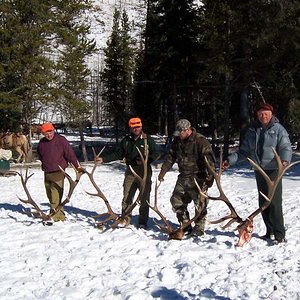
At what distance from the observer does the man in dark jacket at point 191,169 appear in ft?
23.0

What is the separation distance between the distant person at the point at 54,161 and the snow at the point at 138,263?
529 mm

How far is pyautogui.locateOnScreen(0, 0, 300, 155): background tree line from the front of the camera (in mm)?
17453

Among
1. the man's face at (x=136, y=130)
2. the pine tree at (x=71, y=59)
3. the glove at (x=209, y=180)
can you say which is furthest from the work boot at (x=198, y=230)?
the pine tree at (x=71, y=59)

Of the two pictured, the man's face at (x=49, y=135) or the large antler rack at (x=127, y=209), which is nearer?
the large antler rack at (x=127, y=209)

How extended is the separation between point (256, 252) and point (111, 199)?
20.8 ft

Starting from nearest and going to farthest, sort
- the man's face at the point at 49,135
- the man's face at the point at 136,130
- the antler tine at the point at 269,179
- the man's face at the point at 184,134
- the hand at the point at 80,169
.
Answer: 1. the antler tine at the point at 269,179
2. the man's face at the point at 184,134
3. the man's face at the point at 136,130
4. the hand at the point at 80,169
5. the man's face at the point at 49,135

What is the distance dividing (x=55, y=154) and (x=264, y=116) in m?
3.99

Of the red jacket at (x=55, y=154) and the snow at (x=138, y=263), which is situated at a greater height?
the red jacket at (x=55, y=154)

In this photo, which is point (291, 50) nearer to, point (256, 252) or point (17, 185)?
point (17, 185)

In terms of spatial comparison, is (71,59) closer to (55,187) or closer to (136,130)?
(55,187)

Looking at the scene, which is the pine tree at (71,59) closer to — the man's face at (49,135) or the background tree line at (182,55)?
the background tree line at (182,55)

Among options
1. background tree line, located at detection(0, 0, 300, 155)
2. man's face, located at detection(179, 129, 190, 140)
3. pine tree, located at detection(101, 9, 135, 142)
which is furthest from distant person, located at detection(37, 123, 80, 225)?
pine tree, located at detection(101, 9, 135, 142)

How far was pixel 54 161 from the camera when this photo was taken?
8.54 meters

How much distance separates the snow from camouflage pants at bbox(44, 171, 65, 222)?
266 millimetres
